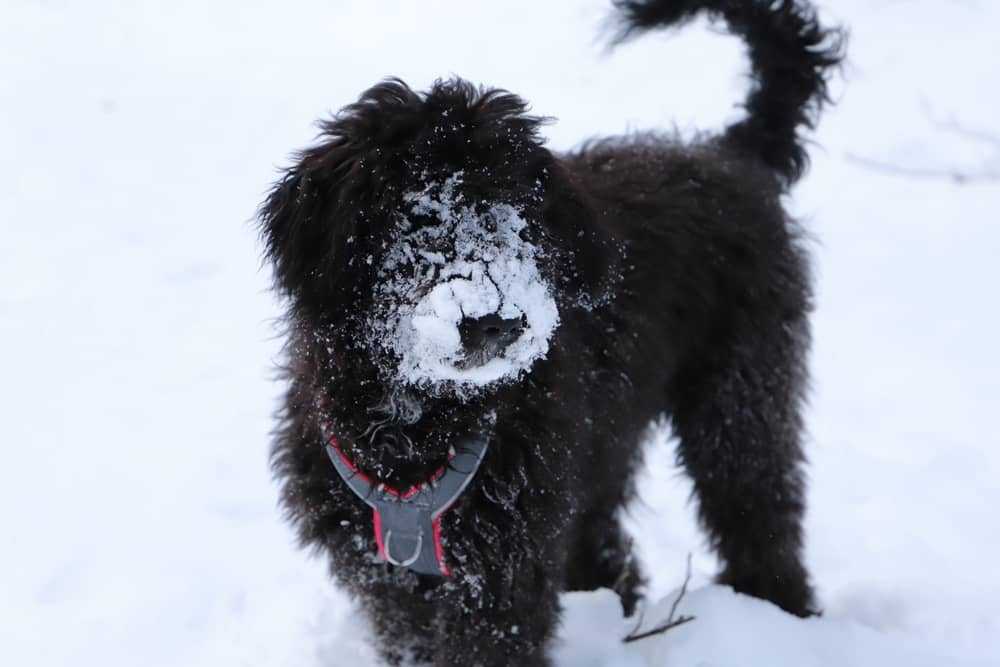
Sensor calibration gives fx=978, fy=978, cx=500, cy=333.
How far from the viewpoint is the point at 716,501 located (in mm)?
3748

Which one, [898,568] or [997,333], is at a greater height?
[997,333]

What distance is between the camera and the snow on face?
2162 millimetres

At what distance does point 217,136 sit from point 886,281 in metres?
4.84

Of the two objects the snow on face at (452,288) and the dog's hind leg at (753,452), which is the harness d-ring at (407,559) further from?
the dog's hind leg at (753,452)

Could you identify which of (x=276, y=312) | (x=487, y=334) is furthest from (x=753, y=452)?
(x=276, y=312)

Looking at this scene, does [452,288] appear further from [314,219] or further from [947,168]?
[947,168]

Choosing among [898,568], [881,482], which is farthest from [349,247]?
[881,482]

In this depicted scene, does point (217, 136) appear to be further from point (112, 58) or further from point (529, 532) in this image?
point (529, 532)

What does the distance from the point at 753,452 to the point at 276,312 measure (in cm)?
293

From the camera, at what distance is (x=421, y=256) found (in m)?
2.29

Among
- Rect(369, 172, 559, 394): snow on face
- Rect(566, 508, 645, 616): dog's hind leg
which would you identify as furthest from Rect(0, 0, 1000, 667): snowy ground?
Rect(369, 172, 559, 394): snow on face

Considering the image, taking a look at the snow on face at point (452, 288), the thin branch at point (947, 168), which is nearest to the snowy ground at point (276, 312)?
the thin branch at point (947, 168)

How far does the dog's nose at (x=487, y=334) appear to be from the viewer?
213 centimetres

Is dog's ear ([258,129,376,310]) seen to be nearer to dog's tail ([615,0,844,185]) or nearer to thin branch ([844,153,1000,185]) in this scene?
dog's tail ([615,0,844,185])
